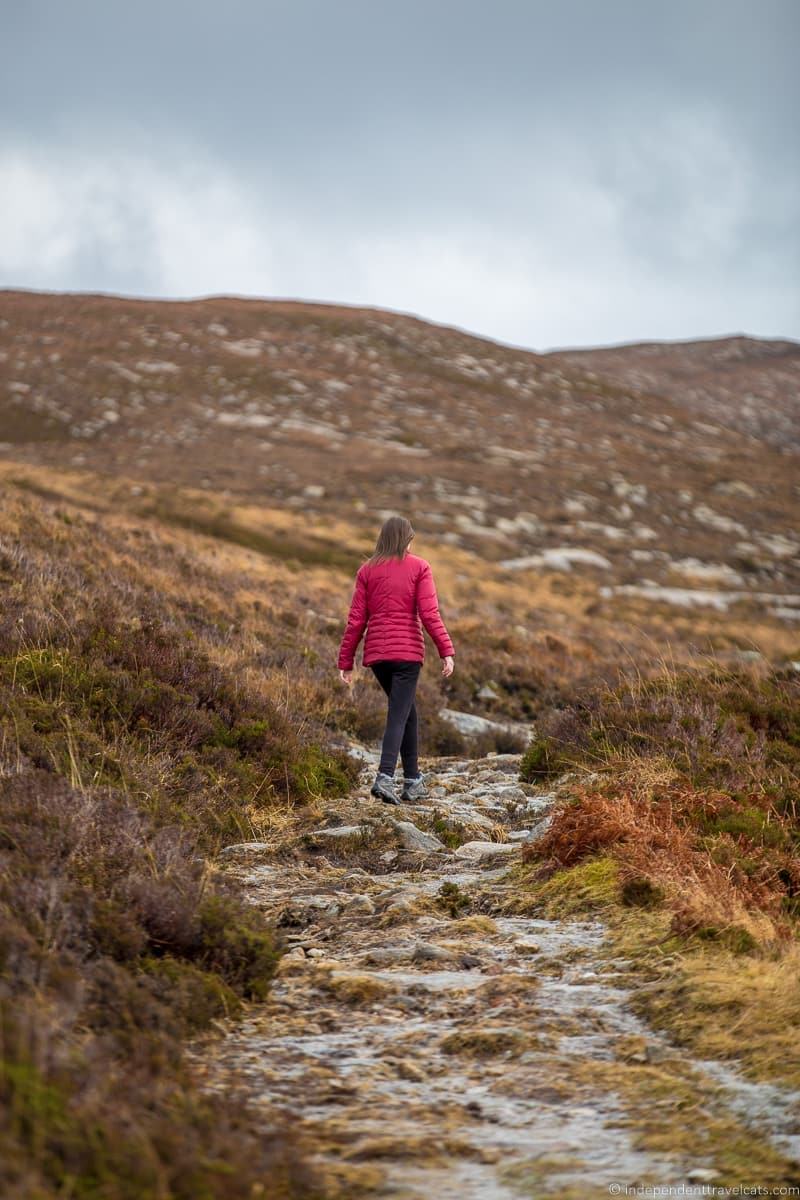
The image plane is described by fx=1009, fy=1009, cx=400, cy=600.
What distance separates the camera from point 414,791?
28.0 feet

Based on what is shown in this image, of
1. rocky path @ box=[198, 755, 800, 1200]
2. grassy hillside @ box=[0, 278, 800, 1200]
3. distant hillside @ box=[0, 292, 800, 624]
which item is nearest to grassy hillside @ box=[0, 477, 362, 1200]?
grassy hillside @ box=[0, 278, 800, 1200]

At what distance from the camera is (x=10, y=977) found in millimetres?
3320

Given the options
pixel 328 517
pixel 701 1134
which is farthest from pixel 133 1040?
pixel 328 517

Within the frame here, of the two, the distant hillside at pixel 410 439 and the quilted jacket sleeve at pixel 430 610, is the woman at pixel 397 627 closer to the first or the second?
the quilted jacket sleeve at pixel 430 610

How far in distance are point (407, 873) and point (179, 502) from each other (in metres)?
25.6

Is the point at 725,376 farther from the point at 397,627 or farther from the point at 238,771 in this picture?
the point at 238,771

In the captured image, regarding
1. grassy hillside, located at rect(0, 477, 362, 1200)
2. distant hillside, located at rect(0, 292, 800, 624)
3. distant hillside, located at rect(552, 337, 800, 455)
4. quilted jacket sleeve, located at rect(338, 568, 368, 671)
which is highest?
distant hillside, located at rect(552, 337, 800, 455)

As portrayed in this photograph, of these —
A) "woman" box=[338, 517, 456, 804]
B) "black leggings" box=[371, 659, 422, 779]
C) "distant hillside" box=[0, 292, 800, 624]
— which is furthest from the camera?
"distant hillside" box=[0, 292, 800, 624]

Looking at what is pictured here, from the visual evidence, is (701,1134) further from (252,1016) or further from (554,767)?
(554,767)

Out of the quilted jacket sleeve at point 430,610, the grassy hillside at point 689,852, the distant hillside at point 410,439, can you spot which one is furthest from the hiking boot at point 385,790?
the distant hillside at point 410,439

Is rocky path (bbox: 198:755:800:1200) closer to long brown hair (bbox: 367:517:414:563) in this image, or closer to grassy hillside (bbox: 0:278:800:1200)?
grassy hillside (bbox: 0:278:800:1200)

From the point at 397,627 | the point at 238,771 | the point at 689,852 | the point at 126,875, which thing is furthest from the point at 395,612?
the point at 126,875

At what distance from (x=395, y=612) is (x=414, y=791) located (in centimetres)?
153

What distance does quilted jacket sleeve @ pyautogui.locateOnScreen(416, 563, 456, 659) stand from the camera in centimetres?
859
